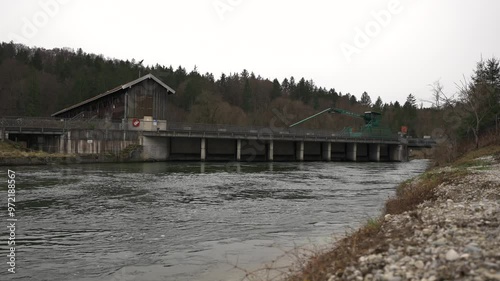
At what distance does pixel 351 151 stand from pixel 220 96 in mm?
46351

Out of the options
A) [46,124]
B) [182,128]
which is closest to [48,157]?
[46,124]

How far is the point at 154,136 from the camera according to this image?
164 ft

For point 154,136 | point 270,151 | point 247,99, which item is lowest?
point 270,151

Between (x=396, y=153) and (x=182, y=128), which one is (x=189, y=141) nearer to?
(x=182, y=128)

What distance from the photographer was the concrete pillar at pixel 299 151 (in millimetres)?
64250

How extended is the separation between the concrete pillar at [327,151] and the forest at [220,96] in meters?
18.0

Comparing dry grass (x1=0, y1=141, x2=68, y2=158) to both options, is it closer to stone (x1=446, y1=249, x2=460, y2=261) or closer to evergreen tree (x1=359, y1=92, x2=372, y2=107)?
stone (x1=446, y1=249, x2=460, y2=261)

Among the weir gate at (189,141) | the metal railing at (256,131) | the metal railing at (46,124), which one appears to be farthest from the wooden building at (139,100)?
the metal railing at (46,124)

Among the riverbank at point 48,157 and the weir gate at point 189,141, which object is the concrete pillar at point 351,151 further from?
the riverbank at point 48,157

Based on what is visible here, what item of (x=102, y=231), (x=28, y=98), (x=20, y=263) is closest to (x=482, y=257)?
(x=20, y=263)

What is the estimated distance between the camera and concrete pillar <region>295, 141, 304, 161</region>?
211 feet

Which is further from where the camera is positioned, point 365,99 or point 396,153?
point 365,99

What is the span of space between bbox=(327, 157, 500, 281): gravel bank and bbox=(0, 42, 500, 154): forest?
1554 inches

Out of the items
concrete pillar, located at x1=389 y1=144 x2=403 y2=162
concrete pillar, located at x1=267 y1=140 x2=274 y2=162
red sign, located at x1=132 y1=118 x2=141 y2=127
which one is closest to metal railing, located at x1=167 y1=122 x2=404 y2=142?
concrete pillar, located at x1=267 y1=140 x2=274 y2=162
